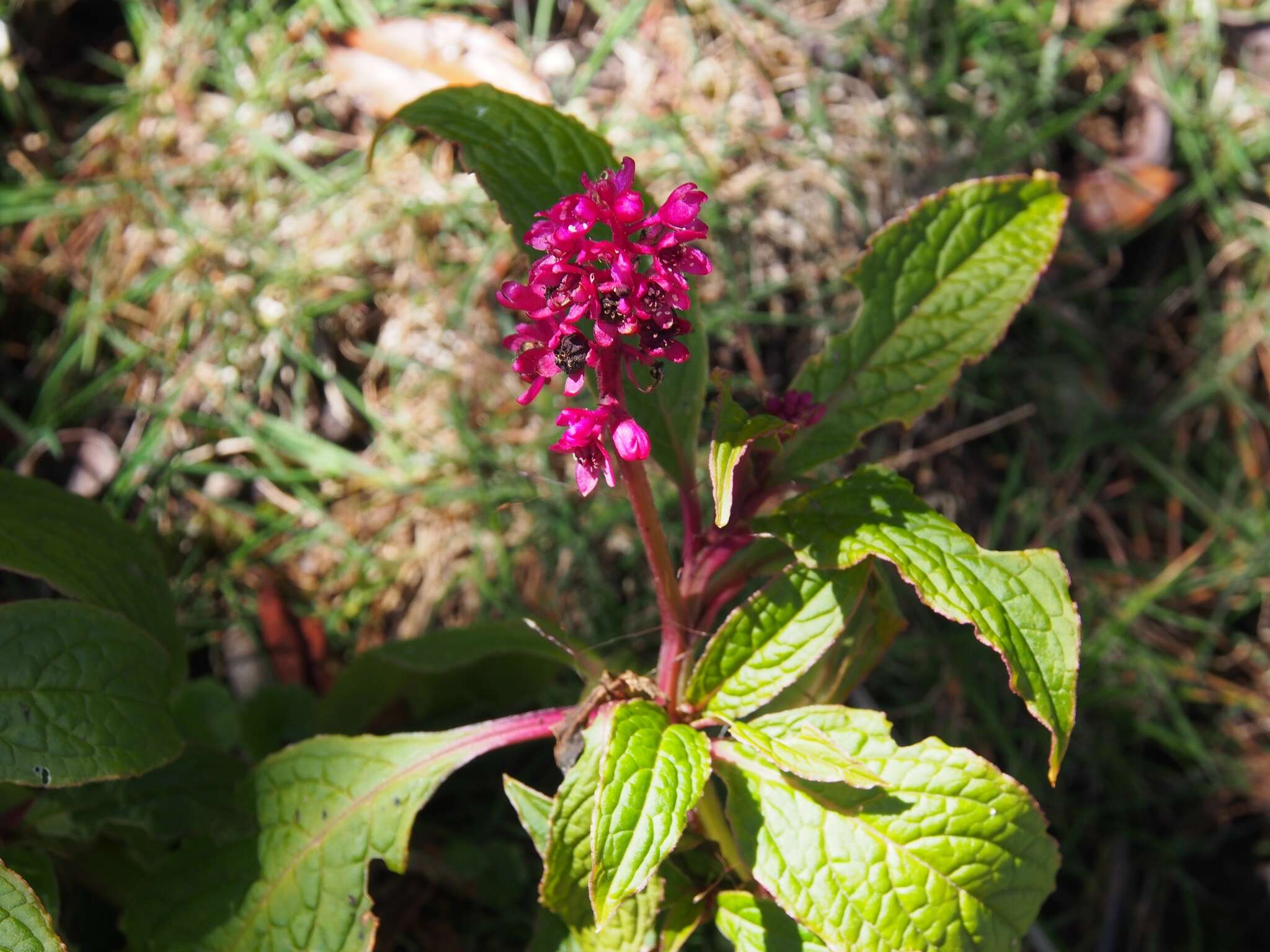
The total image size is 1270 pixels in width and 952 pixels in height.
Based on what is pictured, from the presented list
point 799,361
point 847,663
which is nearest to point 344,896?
point 847,663

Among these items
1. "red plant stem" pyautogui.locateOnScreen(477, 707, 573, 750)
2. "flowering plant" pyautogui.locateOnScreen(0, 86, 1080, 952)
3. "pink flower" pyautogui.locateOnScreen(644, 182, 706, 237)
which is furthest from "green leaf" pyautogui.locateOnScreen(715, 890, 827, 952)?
"pink flower" pyautogui.locateOnScreen(644, 182, 706, 237)

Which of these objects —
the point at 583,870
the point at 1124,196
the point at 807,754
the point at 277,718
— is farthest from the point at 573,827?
the point at 1124,196

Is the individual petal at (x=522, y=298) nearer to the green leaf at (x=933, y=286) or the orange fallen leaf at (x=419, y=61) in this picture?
the green leaf at (x=933, y=286)

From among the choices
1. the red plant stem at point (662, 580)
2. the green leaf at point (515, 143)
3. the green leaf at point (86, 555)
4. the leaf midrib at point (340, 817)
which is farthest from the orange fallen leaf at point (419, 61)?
the leaf midrib at point (340, 817)

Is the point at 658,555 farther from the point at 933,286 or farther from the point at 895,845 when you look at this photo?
the point at 933,286

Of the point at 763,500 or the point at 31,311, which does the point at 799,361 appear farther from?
the point at 31,311

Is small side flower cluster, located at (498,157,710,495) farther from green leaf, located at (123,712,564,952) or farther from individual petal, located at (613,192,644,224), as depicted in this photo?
green leaf, located at (123,712,564,952)
